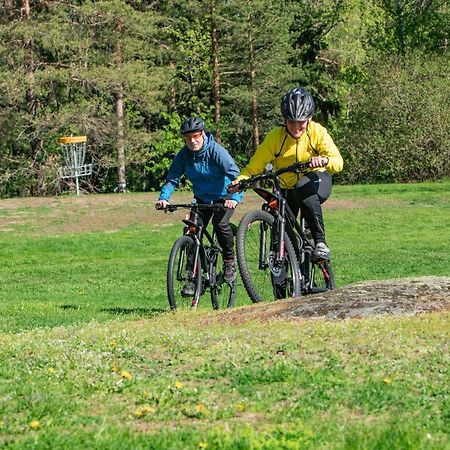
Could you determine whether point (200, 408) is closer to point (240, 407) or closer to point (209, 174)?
point (240, 407)

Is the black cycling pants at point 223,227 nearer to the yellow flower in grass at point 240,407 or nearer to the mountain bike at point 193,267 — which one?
the mountain bike at point 193,267

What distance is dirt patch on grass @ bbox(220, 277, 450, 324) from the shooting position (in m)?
8.12

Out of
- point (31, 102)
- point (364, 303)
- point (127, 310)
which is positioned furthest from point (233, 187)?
point (31, 102)

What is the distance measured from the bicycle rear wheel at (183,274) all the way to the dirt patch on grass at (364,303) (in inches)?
77.4

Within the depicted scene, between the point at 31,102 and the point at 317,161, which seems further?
the point at 31,102

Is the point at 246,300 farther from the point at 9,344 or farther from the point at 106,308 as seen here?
the point at 9,344

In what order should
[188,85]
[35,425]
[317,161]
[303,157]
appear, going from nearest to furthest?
[35,425], [317,161], [303,157], [188,85]

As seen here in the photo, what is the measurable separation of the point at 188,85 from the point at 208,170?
49.3 metres

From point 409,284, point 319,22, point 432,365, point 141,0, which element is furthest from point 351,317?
point 319,22

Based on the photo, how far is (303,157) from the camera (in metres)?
10.0

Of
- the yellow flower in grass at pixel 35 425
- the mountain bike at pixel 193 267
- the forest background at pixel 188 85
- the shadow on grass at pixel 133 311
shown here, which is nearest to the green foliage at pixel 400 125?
the forest background at pixel 188 85

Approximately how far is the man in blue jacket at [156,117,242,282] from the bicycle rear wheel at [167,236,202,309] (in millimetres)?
399

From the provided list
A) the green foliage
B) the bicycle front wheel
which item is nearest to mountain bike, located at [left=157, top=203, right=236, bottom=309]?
the bicycle front wheel

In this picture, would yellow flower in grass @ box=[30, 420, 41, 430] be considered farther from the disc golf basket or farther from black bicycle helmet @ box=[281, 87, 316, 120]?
the disc golf basket
